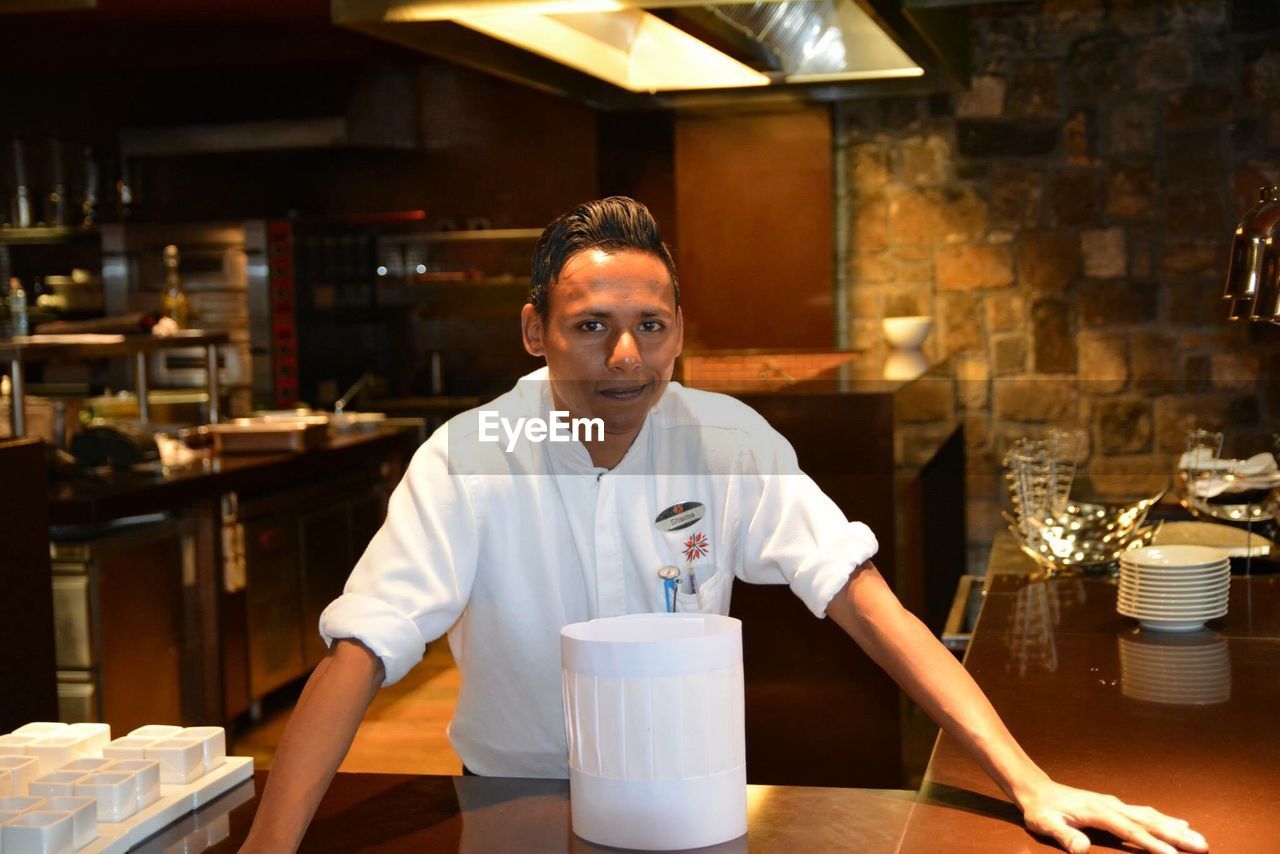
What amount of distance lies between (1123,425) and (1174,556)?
3477 mm

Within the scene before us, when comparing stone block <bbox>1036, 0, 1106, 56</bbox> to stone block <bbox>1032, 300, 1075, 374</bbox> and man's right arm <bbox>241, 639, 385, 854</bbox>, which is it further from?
man's right arm <bbox>241, 639, 385, 854</bbox>

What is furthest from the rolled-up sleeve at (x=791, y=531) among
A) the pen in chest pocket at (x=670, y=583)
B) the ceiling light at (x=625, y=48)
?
the ceiling light at (x=625, y=48)

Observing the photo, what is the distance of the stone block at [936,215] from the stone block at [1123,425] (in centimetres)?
83

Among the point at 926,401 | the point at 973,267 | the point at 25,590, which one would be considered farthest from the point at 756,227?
the point at 25,590

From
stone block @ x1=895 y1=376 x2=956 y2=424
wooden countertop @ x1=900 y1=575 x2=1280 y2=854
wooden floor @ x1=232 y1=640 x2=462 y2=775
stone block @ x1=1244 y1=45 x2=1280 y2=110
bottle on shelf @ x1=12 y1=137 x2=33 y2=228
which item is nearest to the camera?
wooden countertop @ x1=900 y1=575 x2=1280 y2=854

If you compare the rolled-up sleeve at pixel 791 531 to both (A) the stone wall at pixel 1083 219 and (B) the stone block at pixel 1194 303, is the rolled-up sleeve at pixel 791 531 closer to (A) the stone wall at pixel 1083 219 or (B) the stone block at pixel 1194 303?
(A) the stone wall at pixel 1083 219

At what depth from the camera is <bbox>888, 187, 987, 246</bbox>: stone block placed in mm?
5391

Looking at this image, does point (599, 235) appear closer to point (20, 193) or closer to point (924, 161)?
point (924, 161)

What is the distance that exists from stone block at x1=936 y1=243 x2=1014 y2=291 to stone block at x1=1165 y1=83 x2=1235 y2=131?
0.75 meters

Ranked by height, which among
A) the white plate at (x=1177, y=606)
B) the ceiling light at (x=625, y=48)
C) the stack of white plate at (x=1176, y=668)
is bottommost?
the stack of white plate at (x=1176, y=668)

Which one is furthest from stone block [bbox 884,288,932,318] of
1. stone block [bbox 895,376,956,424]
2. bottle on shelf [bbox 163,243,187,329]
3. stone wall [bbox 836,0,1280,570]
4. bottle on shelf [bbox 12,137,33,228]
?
bottle on shelf [bbox 12,137,33,228]

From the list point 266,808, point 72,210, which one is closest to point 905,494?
point 266,808

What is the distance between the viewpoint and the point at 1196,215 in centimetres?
522

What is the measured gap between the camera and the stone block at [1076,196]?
209 inches
